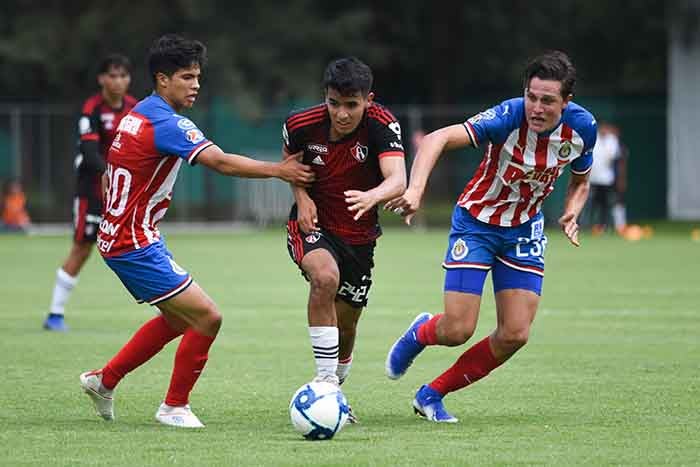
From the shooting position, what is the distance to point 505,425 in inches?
313

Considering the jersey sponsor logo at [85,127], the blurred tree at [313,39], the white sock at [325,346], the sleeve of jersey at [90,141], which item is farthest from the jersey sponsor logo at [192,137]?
the blurred tree at [313,39]

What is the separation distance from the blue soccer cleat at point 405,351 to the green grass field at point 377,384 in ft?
0.81

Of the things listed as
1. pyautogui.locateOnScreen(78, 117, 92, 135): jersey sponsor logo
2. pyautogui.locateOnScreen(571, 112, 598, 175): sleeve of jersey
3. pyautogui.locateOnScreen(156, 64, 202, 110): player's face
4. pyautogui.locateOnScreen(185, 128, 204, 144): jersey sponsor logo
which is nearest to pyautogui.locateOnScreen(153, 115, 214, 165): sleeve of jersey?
pyautogui.locateOnScreen(185, 128, 204, 144): jersey sponsor logo

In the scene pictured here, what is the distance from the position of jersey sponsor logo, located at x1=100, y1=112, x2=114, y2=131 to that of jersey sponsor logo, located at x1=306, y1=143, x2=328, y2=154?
5004 mm

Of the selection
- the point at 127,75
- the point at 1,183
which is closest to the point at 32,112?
the point at 1,183

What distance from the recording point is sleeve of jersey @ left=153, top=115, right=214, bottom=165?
7691 millimetres

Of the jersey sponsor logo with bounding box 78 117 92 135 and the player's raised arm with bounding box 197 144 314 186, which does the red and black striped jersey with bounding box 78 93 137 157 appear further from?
the player's raised arm with bounding box 197 144 314 186

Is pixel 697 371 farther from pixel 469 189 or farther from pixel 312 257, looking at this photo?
pixel 312 257

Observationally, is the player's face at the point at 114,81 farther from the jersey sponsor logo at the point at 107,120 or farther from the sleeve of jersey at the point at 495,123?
the sleeve of jersey at the point at 495,123

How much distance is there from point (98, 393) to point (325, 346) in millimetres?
1308

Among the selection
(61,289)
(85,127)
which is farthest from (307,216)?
(61,289)

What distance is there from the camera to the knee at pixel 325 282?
7887mm

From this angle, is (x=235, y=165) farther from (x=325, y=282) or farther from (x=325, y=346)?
(x=325, y=346)

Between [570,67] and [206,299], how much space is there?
238 centimetres
